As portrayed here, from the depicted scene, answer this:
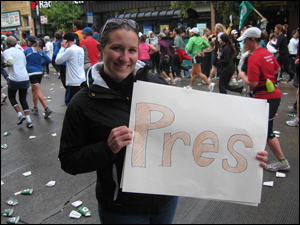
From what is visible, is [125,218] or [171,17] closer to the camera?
[125,218]

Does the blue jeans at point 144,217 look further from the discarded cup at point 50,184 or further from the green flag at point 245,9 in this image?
the green flag at point 245,9

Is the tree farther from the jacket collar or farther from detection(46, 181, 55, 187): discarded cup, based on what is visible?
the jacket collar

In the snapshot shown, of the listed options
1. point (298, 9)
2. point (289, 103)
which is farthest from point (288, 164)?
point (298, 9)

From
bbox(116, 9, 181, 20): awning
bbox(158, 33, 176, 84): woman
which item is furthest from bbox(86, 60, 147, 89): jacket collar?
bbox(116, 9, 181, 20): awning

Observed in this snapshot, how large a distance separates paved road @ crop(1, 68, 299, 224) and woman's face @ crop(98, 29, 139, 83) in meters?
2.11

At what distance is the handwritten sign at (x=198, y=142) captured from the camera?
147cm

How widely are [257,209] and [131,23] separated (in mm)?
2637

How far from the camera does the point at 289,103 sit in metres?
7.41

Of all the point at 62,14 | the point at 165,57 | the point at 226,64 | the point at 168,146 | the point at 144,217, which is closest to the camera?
the point at 168,146

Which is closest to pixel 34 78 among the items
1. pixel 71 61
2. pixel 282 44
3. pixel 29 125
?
pixel 29 125

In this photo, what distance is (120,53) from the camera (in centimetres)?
147

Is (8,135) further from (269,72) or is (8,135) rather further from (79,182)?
(269,72)

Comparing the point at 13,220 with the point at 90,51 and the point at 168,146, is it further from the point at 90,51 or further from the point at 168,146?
the point at 90,51

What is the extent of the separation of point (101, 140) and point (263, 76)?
286cm
